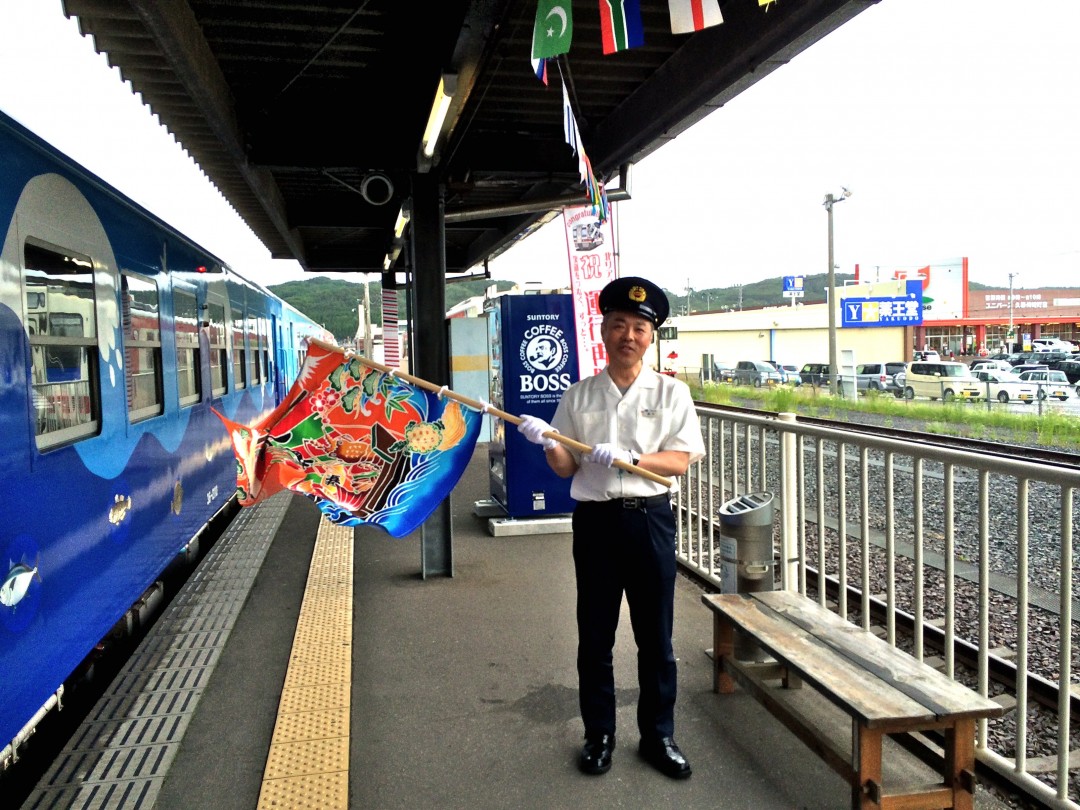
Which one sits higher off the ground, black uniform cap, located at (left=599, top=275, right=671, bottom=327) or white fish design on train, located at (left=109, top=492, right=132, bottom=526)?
black uniform cap, located at (left=599, top=275, right=671, bottom=327)

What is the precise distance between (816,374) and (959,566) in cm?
3199

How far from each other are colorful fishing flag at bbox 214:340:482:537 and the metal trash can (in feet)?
4.60

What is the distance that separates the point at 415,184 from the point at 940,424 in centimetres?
1681

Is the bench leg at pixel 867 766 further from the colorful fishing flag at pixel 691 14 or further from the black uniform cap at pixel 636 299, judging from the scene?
the colorful fishing flag at pixel 691 14

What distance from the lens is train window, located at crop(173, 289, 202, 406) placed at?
5.93 m

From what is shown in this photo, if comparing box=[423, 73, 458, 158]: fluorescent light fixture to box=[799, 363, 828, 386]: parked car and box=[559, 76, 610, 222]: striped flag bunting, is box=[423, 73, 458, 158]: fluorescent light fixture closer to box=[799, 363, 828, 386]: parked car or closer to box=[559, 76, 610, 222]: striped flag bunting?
box=[559, 76, 610, 222]: striped flag bunting

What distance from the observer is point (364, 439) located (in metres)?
4.23

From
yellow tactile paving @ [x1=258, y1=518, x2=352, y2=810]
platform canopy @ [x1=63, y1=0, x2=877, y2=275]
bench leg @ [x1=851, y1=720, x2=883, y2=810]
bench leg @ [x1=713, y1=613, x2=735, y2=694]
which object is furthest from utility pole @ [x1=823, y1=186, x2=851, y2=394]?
bench leg @ [x1=851, y1=720, x2=883, y2=810]

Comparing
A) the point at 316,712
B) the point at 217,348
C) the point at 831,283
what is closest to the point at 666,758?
the point at 316,712

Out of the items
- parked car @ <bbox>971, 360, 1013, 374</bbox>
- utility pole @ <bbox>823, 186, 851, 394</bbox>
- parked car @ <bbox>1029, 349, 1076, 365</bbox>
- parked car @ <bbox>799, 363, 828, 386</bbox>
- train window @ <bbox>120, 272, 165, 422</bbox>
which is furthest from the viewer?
parked car @ <bbox>1029, 349, 1076, 365</bbox>

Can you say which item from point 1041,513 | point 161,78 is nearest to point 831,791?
point 161,78

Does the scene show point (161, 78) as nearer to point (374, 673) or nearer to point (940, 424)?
point (374, 673)

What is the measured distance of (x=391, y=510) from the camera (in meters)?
4.14

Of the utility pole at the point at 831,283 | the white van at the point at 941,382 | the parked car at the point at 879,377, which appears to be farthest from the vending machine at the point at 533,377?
the parked car at the point at 879,377
